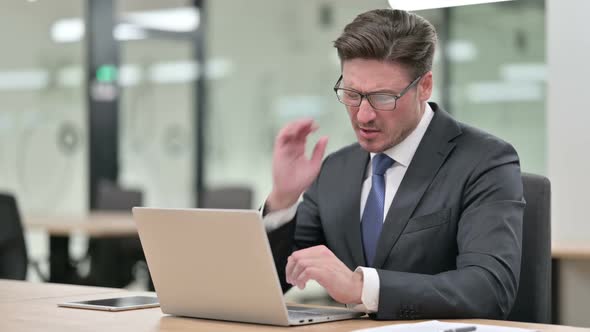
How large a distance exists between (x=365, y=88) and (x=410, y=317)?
1.97 feet

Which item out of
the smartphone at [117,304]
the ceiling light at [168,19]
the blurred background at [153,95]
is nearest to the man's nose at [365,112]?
the smartphone at [117,304]

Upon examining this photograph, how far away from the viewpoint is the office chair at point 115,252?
5973 millimetres

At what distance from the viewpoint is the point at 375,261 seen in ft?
7.70

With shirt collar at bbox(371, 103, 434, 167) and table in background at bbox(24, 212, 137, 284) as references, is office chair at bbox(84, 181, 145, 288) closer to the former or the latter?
table in background at bbox(24, 212, 137, 284)

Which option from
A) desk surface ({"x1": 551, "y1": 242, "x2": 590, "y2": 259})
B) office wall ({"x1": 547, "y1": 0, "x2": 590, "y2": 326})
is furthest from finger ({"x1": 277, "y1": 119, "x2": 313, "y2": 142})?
office wall ({"x1": 547, "y1": 0, "x2": 590, "y2": 326})

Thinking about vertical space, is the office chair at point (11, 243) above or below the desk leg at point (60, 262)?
above

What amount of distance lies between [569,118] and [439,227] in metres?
2.05

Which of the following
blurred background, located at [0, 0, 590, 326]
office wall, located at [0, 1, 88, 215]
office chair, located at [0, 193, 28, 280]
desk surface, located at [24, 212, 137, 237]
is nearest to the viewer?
office chair, located at [0, 193, 28, 280]

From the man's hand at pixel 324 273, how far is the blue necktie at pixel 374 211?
445 millimetres

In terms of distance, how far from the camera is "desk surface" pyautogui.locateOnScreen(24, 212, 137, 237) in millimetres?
5231

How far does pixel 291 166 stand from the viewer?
234cm

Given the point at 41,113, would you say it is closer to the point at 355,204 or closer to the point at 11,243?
the point at 11,243

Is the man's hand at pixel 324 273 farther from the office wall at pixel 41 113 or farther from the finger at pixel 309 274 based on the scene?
the office wall at pixel 41 113

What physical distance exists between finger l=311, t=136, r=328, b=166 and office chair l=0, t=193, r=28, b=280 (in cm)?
239
